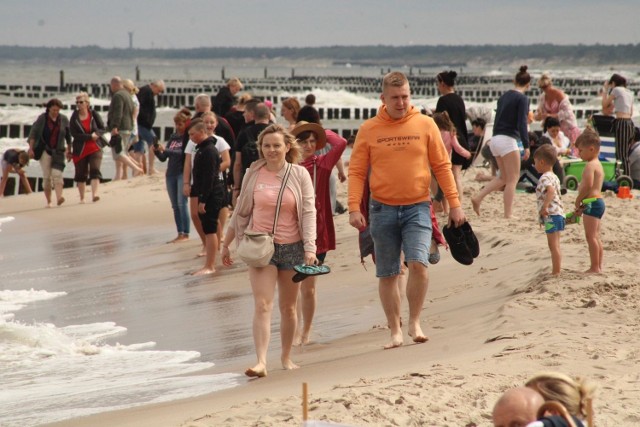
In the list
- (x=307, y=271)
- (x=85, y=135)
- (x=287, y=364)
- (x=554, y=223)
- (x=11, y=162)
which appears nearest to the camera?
(x=307, y=271)

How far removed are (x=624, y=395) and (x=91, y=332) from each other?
4.64m

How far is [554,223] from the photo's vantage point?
8383mm

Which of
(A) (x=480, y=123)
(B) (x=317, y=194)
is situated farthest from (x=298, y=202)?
(A) (x=480, y=123)

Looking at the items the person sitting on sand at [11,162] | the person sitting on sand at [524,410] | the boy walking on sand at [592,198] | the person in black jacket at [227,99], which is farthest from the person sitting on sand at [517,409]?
the person sitting on sand at [11,162]

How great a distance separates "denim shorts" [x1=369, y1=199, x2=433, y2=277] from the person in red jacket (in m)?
0.43

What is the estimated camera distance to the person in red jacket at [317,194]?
735 cm

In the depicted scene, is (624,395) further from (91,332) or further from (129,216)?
(129,216)

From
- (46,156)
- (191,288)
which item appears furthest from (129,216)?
(191,288)

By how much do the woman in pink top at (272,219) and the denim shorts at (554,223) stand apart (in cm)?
252

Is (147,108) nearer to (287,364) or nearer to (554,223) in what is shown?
(554,223)

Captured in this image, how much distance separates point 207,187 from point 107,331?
2.62m

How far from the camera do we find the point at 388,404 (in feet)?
16.9

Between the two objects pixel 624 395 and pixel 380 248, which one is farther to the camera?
pixel 380 248

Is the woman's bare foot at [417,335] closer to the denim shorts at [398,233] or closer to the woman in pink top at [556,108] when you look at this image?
the denim shorts at [398,233]
